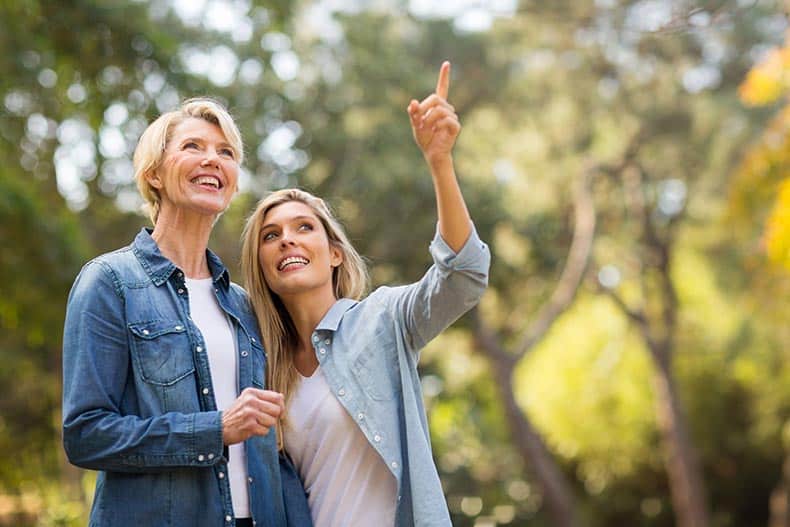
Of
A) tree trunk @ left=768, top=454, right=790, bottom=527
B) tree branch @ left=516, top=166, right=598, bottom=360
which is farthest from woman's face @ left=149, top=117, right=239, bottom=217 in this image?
tree trunk @ left=768, top=454, right=790, bottom=527

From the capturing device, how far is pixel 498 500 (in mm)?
17891

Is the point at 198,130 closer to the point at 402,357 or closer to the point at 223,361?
the point at 223,361

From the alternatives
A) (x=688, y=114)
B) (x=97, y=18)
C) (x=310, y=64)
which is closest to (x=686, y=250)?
(x=688, y=114)

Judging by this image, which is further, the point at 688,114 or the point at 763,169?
the point at 688,114

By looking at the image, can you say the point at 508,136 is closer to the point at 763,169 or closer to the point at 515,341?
the point at 515,341

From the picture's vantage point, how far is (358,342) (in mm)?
2883

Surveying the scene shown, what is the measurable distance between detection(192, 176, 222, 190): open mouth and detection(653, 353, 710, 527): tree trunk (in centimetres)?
1586

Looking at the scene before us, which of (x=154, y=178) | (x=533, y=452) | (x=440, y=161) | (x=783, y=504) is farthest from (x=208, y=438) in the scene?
(x=783, y=504)

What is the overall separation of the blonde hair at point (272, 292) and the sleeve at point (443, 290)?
1.12 feet

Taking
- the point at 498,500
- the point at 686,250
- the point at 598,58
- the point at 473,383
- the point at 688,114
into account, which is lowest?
the point at 498,500

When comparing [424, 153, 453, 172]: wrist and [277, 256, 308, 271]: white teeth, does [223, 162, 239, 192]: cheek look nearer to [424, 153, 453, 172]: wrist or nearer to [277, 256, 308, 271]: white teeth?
[277, 256, 308, 271]: white teeth

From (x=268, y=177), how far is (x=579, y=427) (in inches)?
314

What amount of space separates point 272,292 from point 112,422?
839 mm

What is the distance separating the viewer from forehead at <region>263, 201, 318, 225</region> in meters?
3.04
